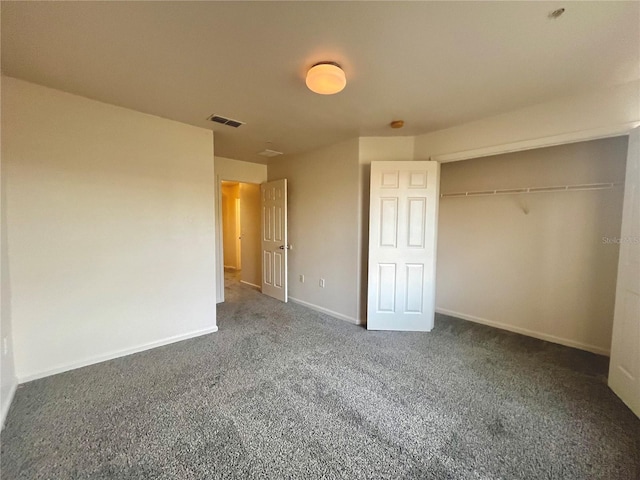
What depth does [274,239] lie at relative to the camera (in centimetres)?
460

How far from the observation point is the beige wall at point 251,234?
5199 millimetres

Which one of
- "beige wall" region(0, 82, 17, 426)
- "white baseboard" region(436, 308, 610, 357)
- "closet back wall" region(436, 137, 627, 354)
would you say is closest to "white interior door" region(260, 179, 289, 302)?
"closet back wall" region(436, 137, 627, 354)

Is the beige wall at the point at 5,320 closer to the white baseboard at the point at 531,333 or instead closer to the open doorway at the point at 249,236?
the open doorway at the point at 249,236

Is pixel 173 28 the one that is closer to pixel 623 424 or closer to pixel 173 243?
pixel 173 243


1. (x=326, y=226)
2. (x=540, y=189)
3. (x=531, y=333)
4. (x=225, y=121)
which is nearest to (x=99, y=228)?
(x=225, y=121)

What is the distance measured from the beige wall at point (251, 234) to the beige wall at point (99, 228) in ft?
6.68

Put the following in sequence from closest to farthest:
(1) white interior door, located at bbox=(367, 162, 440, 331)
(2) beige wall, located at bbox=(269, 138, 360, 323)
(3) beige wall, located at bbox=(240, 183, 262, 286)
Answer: (1) white interior door, located at bbox=(367, 162, 440, 331)
(2) beige wall, located at bbox=(269, 138, 360, 323)
(3) beige wall, located at bbox=(240, 183, 262, 286)

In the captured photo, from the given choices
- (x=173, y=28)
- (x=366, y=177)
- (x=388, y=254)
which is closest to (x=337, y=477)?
(x=388, y=254)

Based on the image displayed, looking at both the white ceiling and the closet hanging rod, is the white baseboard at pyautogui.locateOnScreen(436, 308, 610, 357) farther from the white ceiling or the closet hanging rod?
the white ceiling

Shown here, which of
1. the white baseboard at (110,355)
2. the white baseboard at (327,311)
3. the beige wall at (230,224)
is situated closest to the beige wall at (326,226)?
the white baseboard at (327,311)

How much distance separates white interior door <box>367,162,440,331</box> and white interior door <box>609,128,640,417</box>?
4.91ft

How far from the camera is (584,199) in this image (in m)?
2.72

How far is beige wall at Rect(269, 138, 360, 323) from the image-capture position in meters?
3.52

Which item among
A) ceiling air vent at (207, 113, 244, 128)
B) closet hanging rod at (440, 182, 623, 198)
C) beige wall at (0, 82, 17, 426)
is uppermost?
ceiling air vent at (207, 113, 244, 128)
